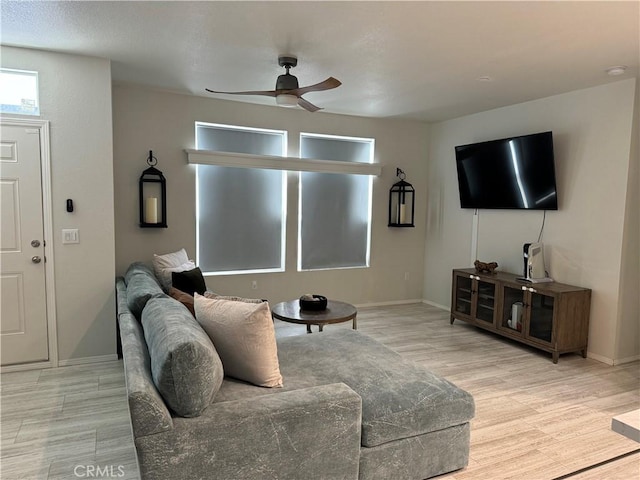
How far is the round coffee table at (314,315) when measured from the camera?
137 inches

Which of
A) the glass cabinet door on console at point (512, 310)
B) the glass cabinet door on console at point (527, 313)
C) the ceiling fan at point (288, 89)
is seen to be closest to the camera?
the ceiling fan at point (288, 89)

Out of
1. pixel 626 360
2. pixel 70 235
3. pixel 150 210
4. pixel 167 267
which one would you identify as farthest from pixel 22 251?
pixel 626 360

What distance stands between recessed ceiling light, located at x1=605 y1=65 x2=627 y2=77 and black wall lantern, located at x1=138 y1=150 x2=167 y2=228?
434 cm

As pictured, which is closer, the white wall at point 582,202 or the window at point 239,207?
the white wall at point 582,202

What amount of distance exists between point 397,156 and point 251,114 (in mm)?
2160

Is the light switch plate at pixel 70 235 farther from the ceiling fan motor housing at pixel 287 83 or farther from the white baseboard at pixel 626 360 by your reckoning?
the white baseboard at pixel 626 360

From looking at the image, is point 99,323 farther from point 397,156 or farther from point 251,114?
point 397,156

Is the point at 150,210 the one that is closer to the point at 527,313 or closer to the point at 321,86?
the point at 321,86

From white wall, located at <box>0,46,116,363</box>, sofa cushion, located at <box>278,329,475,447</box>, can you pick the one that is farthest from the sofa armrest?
white wall, located at <box>0,46,116,363</box>

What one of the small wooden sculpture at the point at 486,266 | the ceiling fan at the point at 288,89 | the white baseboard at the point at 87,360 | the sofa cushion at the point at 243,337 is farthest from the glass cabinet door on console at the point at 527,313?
the white baseboard at the point at 87,360

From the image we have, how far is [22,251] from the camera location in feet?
11.6

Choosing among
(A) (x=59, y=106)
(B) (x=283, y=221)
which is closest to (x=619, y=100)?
(B) (x=283, y=221)

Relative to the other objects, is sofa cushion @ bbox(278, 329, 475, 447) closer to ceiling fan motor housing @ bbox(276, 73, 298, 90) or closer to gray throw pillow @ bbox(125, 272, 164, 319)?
gray throw pillow @ bbox(125, 272, 164, 319)

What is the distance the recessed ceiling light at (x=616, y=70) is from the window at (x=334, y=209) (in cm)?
288
